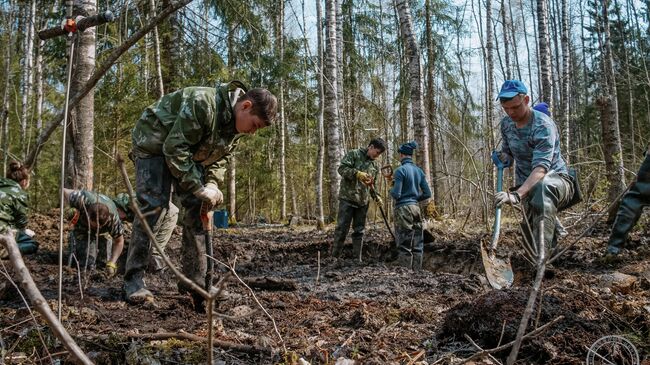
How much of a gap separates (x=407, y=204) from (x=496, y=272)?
8.74 ft

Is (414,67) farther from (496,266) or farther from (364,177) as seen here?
(496,266)

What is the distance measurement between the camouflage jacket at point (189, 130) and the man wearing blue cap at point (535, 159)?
7.37 ft

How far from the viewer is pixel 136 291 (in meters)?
3.77

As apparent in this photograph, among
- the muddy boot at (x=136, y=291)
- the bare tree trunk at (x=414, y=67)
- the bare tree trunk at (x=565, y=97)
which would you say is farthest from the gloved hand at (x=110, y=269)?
the bare tree trunk at (x=565, y=97)

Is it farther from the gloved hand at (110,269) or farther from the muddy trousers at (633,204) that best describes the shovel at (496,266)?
the gloved hand at (110,269)

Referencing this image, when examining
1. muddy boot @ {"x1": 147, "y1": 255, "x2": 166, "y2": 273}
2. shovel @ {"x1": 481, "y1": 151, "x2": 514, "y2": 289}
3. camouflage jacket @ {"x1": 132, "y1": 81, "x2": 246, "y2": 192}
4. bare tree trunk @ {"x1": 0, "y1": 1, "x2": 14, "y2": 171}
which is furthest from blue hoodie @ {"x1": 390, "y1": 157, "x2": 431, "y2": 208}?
bare tree trunk @ {"x1": 0, "y1": 1, "x2": 14, "y2": 171}

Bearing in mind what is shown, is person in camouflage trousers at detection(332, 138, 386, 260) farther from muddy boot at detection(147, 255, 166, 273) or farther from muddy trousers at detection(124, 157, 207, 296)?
muddy trousers at detection(124, 157, 207, 296)

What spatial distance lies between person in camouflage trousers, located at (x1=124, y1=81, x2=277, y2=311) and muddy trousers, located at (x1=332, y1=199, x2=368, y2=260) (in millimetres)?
4120

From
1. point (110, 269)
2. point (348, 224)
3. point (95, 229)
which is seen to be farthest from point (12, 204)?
point (348, 224)

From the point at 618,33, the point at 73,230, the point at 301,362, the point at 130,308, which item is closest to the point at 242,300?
the point at 130,308

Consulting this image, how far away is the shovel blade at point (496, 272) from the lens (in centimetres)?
486

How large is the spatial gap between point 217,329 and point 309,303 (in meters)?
1.18

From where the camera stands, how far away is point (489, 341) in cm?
279

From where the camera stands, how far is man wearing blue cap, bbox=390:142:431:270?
7613mm
